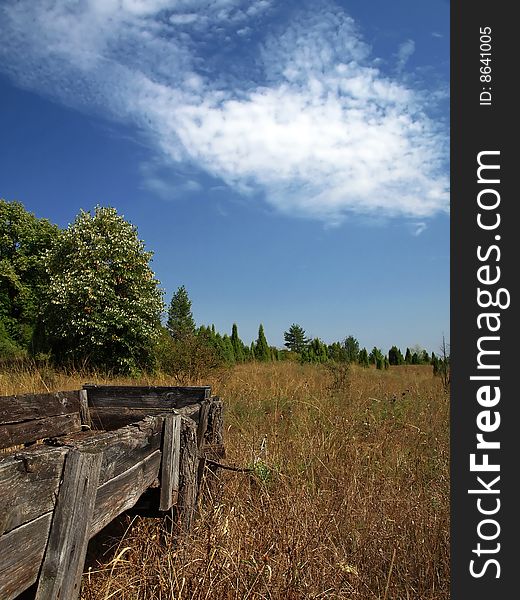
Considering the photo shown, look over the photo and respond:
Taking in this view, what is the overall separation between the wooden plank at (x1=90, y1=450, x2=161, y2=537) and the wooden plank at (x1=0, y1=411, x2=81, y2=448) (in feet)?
4.47

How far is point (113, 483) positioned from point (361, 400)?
21.2 feet

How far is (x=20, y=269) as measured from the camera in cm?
2342

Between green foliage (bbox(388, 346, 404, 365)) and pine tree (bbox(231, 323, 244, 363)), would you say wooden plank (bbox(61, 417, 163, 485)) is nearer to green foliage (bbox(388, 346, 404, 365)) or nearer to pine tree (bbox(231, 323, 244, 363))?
pine tree (bbox(231, 323, 244, 363))

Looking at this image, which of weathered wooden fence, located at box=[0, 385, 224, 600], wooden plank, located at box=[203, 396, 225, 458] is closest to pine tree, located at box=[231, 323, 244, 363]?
wooden plank, located at box=[203, 396, 225, 458]

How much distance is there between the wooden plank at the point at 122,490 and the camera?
6.24 ft

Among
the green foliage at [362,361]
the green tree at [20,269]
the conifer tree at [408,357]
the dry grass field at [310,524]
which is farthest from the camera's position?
the conifer tree at [408,357]

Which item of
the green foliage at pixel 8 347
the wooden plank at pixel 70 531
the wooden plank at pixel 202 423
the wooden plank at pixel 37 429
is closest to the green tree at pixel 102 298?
the green foliage at pixel 8 347

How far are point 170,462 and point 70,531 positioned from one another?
4.40 feet

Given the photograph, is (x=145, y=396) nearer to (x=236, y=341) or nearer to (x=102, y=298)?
(x=102, y=298)

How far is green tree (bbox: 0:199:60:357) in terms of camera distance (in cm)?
2250

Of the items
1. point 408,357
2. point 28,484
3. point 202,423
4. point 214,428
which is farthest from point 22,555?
point 408,357

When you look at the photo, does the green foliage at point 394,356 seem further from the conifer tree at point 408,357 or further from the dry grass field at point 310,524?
the dry grass field at point 310,524

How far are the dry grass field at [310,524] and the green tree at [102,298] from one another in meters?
8.87

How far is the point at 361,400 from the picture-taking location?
8062 mm
